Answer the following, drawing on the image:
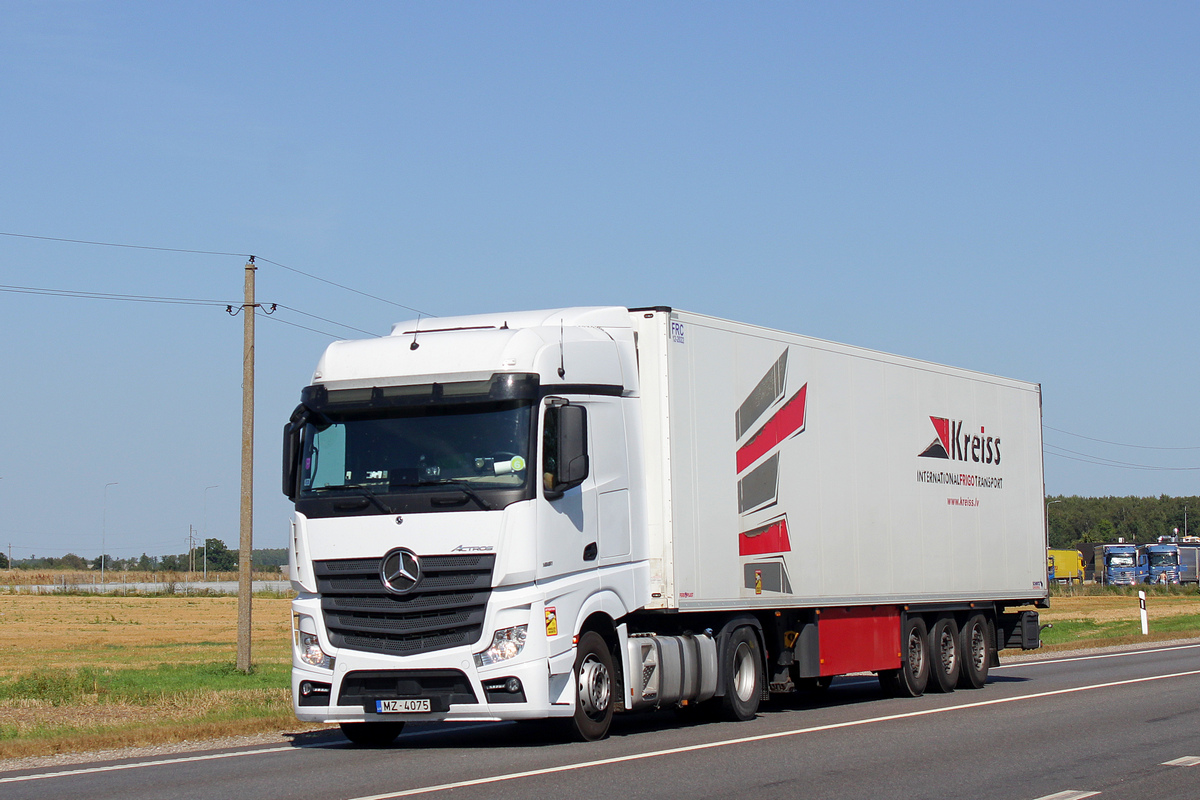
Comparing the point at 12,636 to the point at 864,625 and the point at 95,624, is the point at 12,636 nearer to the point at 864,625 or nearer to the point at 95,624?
the point at 95,624

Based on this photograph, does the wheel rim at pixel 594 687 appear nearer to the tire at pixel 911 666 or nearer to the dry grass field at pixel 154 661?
the dry grass field at pixel 154 661

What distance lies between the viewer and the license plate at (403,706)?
11.6 meters

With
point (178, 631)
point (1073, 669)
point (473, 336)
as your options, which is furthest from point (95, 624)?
point (473, 336)

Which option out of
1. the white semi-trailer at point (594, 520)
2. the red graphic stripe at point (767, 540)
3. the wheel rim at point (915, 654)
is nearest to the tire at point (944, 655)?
the wheel rim at point (915, 654)

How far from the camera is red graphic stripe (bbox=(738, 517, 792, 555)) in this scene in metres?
14.9

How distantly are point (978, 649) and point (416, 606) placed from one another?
11203mm

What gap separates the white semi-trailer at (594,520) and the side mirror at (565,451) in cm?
3

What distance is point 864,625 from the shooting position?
1723 cm

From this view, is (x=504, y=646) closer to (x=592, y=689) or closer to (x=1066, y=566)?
(x=592, y=689)

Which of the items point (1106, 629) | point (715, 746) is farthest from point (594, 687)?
point (1106, 629)

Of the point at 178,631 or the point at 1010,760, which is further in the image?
the point at 178,631

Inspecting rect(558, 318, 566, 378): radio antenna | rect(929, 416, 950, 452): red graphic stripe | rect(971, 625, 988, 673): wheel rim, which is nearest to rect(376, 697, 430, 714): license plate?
rect(558, 318, 566, 378): radio antenna

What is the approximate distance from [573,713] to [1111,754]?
4443 mm

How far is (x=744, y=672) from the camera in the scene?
1512 cm
